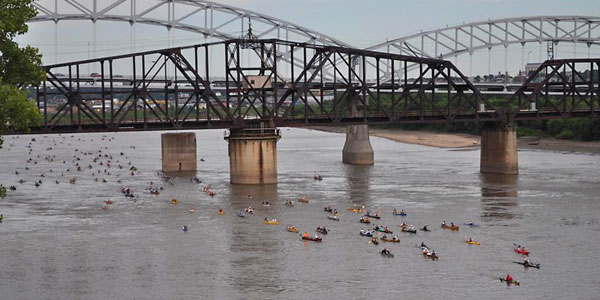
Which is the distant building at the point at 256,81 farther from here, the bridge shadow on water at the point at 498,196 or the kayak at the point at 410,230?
the kayak at the point at 410,230

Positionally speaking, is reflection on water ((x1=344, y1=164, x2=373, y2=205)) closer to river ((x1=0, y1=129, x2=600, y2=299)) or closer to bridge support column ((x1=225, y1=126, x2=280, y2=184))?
river ((x1=0, y1=129, x2=600, y2=299))

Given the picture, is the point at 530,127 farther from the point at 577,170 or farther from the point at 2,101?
the point at 2,101

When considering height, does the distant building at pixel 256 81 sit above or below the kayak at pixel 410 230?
above

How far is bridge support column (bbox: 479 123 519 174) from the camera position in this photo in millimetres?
112375

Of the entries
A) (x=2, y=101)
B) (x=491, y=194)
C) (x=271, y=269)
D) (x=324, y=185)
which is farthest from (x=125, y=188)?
(x=2, y=101)

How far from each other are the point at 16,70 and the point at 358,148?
98.1 m

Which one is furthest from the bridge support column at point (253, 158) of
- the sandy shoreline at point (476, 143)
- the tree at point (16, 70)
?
the sandy shoreline at point (476, 143)

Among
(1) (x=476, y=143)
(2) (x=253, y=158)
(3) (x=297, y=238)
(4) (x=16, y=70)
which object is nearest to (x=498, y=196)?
(2) (x=253, y=158)

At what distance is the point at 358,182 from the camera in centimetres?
10712

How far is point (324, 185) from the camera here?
4077 inches

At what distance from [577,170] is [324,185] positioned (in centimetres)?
3460

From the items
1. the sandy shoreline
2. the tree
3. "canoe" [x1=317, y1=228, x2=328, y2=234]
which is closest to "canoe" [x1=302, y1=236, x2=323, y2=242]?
"canoe" [x1=317, y1=228, x2=328, y2=234]

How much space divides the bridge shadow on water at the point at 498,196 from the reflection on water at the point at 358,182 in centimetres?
1130

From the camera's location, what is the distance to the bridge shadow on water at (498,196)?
79625 millimetres
